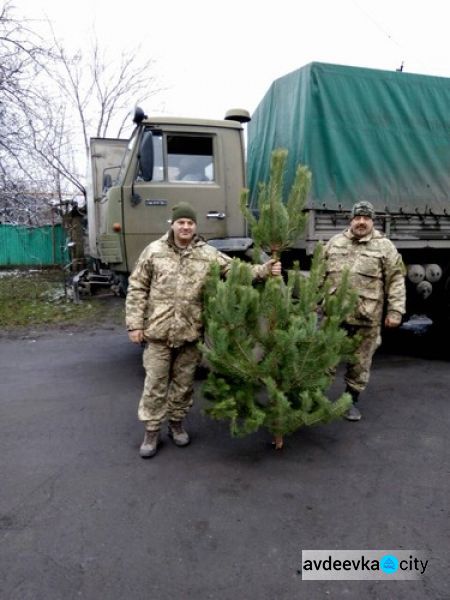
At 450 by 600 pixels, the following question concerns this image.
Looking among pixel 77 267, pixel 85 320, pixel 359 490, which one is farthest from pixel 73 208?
pixel 359 490

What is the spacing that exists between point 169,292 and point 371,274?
1.63m

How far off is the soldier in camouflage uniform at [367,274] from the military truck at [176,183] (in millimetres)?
1078

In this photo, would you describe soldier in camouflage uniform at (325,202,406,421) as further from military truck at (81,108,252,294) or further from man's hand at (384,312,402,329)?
military truck at (81,108,252,294)

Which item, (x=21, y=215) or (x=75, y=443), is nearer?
(x=75, y=443)

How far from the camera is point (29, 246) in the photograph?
17297 mm

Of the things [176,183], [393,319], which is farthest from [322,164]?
[393,319]

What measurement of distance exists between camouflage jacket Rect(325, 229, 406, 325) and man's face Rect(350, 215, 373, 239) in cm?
4

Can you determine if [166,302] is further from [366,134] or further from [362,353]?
[366,134]

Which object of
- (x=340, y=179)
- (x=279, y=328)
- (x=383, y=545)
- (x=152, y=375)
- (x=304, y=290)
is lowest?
(x=383, y=545)

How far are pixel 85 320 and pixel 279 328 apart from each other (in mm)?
5984

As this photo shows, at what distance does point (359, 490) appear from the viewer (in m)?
2.87

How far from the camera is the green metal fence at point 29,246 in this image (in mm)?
16891

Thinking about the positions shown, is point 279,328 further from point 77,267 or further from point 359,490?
point 77,267

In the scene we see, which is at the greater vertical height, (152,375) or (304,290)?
(304,290)
